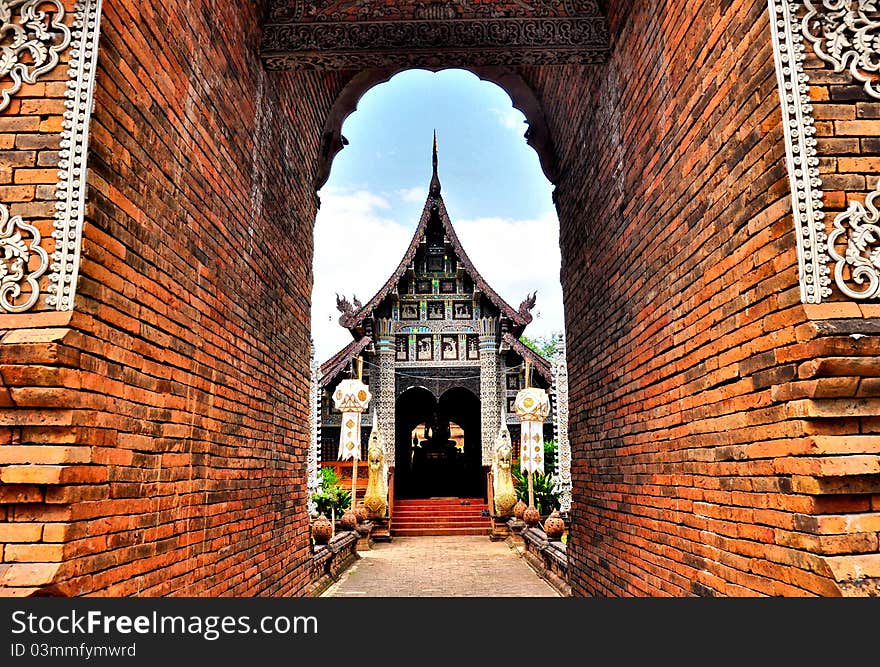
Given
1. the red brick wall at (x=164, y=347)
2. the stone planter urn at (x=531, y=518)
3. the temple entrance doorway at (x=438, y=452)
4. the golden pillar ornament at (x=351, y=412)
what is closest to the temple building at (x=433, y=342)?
the temple entrance doorway at (x=438, y=452)

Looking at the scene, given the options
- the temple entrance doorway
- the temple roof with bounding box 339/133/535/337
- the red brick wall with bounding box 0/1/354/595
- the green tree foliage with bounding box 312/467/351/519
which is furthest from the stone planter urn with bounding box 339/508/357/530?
the red brick wall with bounding box 0/1/354/595

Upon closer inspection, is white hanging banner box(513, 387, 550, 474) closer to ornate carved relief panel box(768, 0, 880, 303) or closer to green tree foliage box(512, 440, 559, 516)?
green tree foliage box(512, 440, 559, 516)

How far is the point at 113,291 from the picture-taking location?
281 centimetres

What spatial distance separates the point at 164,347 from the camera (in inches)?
131

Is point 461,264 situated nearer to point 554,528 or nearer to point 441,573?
point 554,528

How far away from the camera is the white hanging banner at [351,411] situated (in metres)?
14.1

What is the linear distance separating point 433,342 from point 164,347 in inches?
615

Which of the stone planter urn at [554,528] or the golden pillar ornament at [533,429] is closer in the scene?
the stone planter urn at [554,528]

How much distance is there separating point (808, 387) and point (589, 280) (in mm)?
3366

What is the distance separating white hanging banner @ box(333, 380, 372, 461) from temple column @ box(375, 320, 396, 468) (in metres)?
3.53

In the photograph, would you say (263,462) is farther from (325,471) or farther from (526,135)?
(325,471)

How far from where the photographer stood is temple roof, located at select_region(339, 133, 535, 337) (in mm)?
18406

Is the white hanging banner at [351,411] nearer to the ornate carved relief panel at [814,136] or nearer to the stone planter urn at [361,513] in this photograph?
the stone planter urn at [361,513]

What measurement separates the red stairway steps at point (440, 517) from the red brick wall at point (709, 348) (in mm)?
10957
